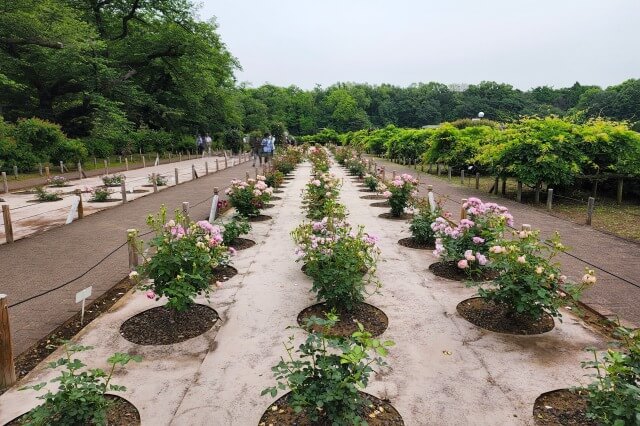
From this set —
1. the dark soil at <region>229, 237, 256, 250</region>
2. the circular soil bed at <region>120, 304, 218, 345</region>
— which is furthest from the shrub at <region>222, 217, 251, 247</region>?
the circular soil bed at <region>120, 304, 218, 345</region>

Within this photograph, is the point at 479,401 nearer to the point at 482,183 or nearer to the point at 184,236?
the point at 184,236

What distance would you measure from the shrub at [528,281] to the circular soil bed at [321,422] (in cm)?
189

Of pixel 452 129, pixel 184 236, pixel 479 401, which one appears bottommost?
pixel 479 401

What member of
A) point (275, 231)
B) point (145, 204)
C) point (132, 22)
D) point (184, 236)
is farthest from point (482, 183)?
point (132, 22)

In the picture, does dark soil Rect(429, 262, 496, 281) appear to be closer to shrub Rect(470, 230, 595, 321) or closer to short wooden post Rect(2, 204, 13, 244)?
shrub Rect(470, 230, 595, 321)

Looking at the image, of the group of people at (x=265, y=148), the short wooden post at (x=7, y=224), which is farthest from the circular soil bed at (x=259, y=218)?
the group of people at (x=265, y=148)

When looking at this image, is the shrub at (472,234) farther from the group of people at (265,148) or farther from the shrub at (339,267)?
the group of people at (265,148)

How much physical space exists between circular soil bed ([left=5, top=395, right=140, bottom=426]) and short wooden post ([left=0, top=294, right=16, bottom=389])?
22.2 inches

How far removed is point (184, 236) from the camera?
483cm

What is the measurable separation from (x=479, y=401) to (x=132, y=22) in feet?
136

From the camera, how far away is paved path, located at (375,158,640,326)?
5289 mm

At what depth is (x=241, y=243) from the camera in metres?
8.28

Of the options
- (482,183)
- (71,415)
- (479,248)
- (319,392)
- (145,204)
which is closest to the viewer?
(71,415)

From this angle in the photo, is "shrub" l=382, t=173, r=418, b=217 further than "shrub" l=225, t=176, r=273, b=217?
Yes
